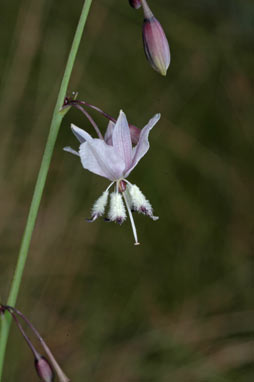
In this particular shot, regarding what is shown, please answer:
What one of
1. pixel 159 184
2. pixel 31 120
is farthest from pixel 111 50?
pixel 159 184

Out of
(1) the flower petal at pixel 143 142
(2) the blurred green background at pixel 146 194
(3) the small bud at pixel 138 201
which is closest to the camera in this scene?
(1) the flower petal at pixel 143 142

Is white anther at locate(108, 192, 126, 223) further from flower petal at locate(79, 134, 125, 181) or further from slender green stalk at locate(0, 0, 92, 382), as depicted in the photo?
slender green stalk at locate(0, 0, 92, 382)

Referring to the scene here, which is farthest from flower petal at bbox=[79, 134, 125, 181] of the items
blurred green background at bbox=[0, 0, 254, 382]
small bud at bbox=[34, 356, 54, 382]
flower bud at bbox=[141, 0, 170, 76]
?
blurred green background at bbox=[0, 0, 254, 382]

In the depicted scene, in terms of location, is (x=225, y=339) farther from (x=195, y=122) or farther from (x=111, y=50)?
(x=111, y=50)

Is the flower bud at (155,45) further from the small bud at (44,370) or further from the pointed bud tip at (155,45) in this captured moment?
the small bud at (44,370)

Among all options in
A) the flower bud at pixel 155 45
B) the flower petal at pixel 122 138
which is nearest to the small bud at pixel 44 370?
the flower petal at pixel 122 138

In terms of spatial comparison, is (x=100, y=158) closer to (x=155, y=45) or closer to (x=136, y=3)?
(x=155, y=45)

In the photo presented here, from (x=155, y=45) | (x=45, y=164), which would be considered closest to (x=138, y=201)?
(x=45, y=164)
